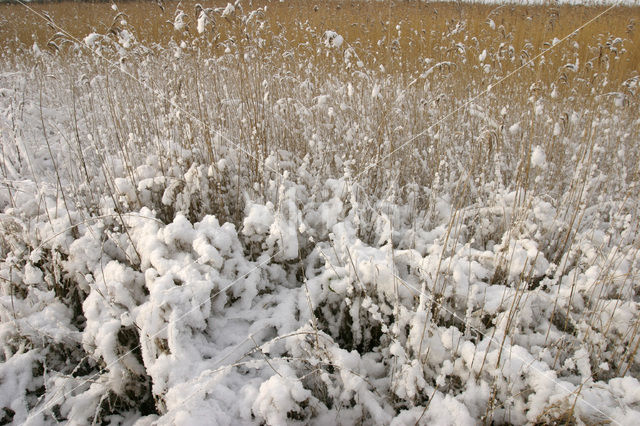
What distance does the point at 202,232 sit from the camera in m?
1.67

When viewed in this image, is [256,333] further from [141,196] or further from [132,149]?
[132,149]

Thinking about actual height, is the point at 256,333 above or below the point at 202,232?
below

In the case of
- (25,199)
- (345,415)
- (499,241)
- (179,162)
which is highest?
(179,162)

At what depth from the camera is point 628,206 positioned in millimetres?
2389

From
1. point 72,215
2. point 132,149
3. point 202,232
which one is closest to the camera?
point 202,232

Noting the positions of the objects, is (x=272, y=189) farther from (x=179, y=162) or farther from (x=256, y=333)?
(x=256, y=333)

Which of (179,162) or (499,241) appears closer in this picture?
(499,241)

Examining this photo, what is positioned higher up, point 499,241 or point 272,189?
point 272,189

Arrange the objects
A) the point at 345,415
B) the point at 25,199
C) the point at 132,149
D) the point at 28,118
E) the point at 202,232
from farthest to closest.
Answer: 1. the point at 28,118
2. the point at 132,149
3. the point at 25,199
4. the point at 202,232
5. the point at 345,415

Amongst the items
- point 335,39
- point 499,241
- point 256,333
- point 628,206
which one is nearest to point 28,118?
point 335,39

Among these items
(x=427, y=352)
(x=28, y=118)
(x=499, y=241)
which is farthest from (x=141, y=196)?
(x=28, y=118)

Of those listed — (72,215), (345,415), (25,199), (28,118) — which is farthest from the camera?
(28,118)

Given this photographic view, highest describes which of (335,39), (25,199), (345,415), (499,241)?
(335,39)

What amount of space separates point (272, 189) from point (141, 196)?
0.87m
